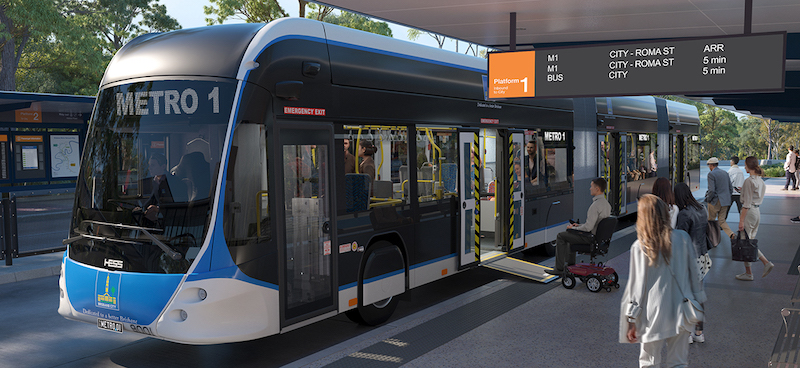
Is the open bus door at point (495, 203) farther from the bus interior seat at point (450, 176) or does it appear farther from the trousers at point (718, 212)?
the trousers at point (718, 212)

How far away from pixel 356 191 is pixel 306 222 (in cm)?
86

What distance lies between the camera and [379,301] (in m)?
7.53

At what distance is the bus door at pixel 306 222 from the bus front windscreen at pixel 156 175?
2.20ft

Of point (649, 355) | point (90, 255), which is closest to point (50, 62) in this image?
point (90, 255)

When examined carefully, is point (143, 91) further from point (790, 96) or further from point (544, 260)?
point (790, 96)

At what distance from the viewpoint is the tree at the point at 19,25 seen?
22.3 meters

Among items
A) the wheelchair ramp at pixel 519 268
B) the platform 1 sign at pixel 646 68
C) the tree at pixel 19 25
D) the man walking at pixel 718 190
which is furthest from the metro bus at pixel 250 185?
the tree at pixel 19 25

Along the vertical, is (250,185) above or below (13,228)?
above

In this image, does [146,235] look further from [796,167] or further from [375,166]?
[796,167]

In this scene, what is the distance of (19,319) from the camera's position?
784 centimetres

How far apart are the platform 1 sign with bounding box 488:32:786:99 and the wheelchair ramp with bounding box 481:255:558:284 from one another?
2558mm

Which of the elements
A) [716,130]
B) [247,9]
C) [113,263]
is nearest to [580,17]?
[113,263]

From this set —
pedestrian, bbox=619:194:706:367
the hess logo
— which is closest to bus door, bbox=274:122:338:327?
the hess logo

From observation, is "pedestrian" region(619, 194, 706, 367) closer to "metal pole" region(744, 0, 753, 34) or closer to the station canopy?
"metal pole" region(744, 0, 753, 34)
